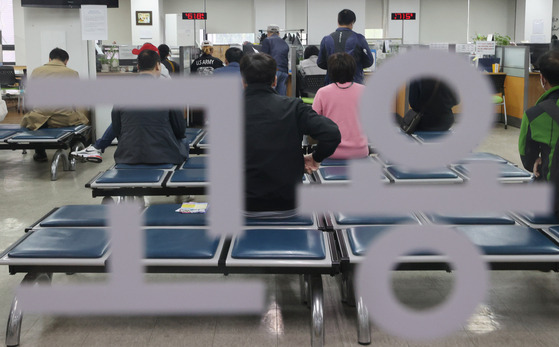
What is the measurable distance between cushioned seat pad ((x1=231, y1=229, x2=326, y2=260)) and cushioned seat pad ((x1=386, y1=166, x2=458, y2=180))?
2.94ft

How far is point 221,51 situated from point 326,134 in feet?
26.7

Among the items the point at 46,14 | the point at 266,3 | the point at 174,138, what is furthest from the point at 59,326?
the point at 266,3

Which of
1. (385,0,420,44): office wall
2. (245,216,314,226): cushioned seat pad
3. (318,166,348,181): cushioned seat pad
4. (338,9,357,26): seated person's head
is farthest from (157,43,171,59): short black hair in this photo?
(385,0,420,44): office wall

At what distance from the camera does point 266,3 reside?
1594 centimetres

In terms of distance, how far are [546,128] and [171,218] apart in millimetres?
1553

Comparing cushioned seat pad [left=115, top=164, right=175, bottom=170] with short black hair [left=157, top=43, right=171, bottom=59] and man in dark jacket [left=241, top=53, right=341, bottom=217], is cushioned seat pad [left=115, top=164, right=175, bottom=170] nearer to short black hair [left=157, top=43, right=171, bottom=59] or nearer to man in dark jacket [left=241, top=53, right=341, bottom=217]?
man in dark jacket [left=241, top=53, right=341, bottom=217]

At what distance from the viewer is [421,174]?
3238 mm

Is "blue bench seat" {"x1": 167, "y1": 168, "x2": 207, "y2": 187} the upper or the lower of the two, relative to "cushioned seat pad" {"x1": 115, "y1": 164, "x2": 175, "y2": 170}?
lower

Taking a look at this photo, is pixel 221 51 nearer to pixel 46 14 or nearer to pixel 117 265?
pixel 46 14

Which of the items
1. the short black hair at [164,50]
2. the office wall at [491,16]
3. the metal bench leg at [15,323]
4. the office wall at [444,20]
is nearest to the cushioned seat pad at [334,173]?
the metal bench leg at [15,323]

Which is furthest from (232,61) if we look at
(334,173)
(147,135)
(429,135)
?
(334,173)

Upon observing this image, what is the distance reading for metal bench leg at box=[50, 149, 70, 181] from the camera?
5.38m

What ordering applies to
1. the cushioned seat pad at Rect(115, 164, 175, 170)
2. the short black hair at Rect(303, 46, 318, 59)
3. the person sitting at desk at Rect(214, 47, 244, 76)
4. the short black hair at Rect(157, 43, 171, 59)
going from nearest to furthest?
1. the cushioned seat pad at Rect(115, 164, 175, 170)
2. the person sitting at desk at Rect(214, 47, 244, 76)
3. the short black hair at Rect(157, 43, 171, 59)
4. the short black hair at Rect(303, 46, 318, 59)

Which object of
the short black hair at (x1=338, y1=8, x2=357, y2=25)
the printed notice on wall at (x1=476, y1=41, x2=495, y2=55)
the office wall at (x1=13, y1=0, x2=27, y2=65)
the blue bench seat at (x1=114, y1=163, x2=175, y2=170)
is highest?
the office wall at (x1=13, y1=0, x2=27, y2=65)
